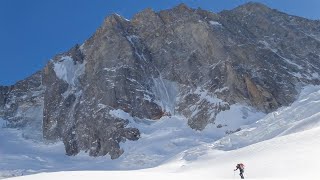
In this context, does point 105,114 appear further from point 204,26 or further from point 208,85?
point 204,26

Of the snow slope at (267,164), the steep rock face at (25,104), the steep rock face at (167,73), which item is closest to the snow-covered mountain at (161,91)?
the steep rock face at (167,73)

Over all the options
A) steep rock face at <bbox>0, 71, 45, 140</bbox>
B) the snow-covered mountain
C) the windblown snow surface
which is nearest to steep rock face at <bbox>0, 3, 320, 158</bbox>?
the snow-covered mountain

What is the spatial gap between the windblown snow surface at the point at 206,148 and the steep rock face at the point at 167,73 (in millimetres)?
3125

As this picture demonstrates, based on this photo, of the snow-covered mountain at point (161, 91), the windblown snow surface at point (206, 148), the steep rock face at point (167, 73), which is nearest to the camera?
the windblown snow surface at point (206, 148)

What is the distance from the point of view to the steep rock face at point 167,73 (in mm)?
90812

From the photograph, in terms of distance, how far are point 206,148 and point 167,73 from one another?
41016 millimetres

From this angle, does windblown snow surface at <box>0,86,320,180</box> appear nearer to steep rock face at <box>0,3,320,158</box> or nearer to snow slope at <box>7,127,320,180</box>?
snow slope at <box>7,127,320,180</box>

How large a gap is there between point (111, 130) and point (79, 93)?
20.9 m

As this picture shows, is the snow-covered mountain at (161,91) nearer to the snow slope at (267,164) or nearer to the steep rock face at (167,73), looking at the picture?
the steep rock face at (167,73)

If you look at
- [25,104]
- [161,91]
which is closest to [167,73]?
Answer: [161,91]

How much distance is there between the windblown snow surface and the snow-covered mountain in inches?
12.8

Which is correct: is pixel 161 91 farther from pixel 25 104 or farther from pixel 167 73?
pixel 25 104

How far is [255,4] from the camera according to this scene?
430 ft

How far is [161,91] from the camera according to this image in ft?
326
